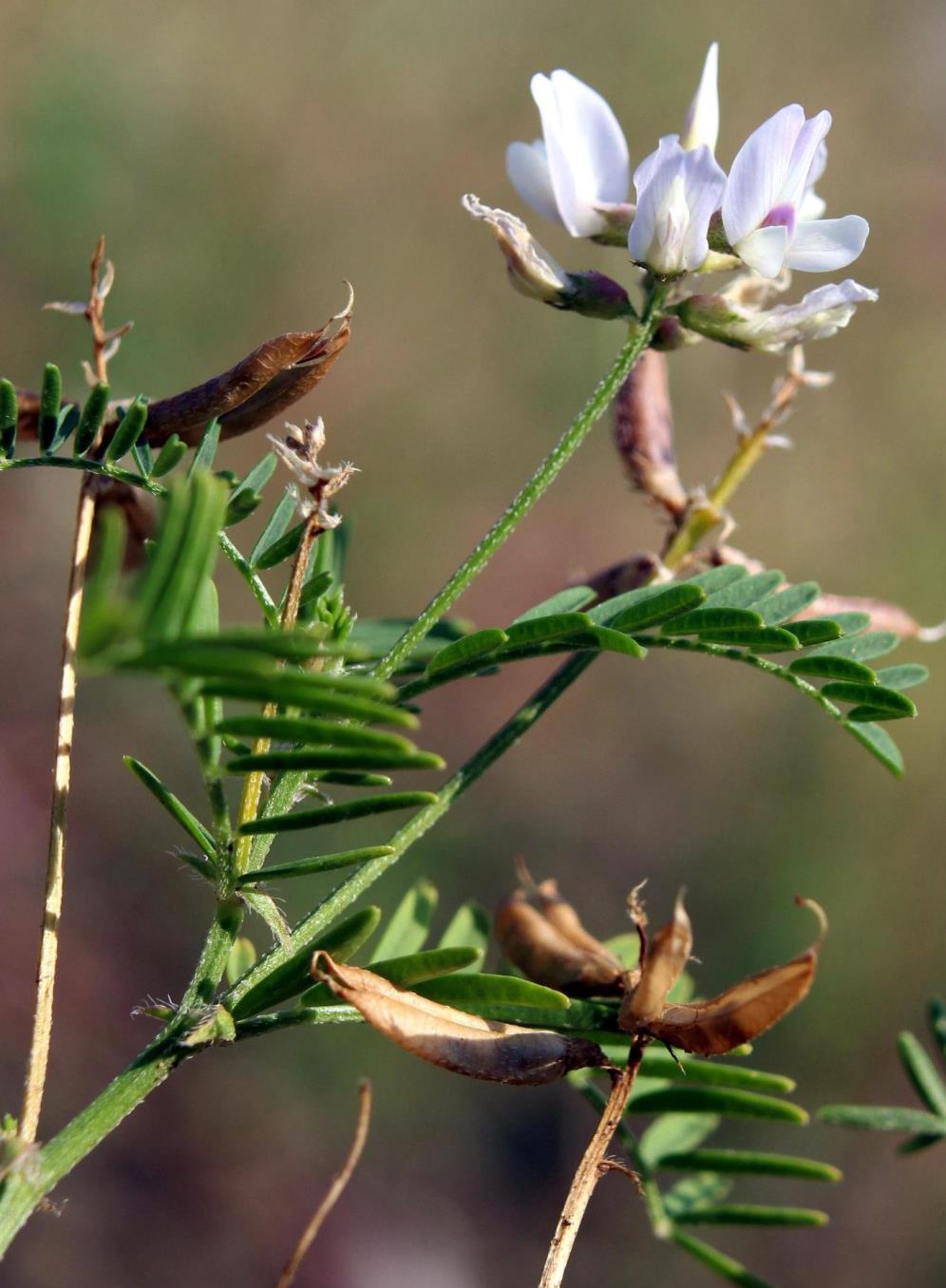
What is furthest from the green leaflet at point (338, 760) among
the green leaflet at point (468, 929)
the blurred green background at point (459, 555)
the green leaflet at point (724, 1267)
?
the blurred green background at point (459, 555)

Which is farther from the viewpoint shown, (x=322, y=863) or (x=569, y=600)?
(x=569, y=600)

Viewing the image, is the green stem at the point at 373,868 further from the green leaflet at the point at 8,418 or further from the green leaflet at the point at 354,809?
the green leaflet at the point at 8,418

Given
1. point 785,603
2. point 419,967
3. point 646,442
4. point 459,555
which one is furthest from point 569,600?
point 459,555

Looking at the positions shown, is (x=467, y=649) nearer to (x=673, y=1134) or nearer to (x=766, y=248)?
(x=766, y=248)

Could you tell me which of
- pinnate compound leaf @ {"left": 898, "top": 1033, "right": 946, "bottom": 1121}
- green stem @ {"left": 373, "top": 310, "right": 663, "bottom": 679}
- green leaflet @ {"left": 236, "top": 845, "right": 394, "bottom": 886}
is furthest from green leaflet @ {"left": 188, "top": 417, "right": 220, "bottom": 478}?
pinnate compound leaf @ {"left": 898, "top": 1033, "right": 946, "bottom": 1121}

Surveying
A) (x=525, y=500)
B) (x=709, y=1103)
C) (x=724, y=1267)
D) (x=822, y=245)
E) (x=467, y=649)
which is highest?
(x=822, y=245)

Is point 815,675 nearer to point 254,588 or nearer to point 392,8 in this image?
point 254,588
